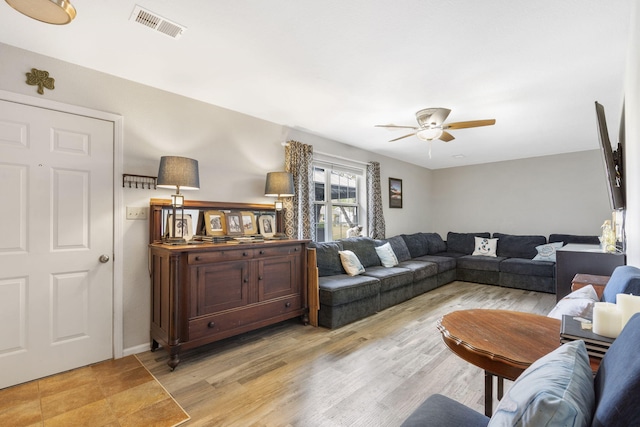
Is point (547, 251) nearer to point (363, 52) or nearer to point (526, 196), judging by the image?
point (526, 196)

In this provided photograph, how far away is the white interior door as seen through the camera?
87.0 inches

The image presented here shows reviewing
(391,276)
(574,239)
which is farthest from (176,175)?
(574,239)

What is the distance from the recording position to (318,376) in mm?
2332

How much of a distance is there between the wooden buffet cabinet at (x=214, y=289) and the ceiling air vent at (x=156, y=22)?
4.88 feet

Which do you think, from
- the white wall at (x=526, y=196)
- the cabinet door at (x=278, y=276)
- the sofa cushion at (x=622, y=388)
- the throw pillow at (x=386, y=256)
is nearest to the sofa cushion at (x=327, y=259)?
the cabinet door at (x=278, y=276)

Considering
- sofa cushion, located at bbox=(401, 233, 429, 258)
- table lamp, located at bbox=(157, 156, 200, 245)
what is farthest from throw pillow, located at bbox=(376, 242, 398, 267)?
table lamp, located at bbox=(157, 156, 200, 245)

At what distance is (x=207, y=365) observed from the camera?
2.52 metres

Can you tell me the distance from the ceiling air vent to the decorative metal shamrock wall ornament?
1.04 m

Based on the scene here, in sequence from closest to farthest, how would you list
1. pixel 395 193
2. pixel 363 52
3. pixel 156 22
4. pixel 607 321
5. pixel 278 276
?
pixel 607 321
pixel 156 22
pixel 363 52
pixel 278 276
pixel 395 193

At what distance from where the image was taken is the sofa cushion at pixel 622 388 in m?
0.58

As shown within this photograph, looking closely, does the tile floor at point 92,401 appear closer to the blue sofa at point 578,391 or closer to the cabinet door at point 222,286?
the cabinet door at point 222,286

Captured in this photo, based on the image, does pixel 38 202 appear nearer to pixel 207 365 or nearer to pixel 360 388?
pixel 207 365

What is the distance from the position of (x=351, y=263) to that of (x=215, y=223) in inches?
73.2

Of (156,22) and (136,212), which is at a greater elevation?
(156,22)
